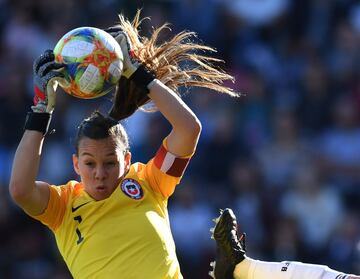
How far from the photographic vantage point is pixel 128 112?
20.8 ft

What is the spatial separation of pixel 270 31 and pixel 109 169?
22.0 ft

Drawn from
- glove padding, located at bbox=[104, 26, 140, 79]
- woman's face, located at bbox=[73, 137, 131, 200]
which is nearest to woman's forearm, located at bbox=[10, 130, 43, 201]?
woman's face, located at bbox=[73, 137, 131, 200]

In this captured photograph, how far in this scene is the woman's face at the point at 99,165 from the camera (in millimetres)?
5922

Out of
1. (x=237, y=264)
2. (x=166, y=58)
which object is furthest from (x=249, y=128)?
(x=166, y=58)

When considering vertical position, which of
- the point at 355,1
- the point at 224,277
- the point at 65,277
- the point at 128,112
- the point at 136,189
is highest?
the point at 355,1

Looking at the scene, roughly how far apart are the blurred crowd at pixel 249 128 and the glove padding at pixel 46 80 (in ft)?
15.0

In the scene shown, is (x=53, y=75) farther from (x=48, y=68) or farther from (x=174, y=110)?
(x=174, y=110)

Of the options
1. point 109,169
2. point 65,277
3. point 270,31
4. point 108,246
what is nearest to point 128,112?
point 109,169

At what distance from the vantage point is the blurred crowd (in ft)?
34.7

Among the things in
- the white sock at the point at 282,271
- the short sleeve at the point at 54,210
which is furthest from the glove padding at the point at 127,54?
the white sock at the point at 282,271

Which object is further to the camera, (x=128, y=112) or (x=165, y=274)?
(x=128, y=112)

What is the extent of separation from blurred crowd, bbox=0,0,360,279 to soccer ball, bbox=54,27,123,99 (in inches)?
180

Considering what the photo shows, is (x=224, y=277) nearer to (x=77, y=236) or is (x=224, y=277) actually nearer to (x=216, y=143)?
(x=77, y=236)

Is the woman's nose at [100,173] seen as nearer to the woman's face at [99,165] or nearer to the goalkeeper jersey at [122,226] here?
the woman's face at [99,165]
